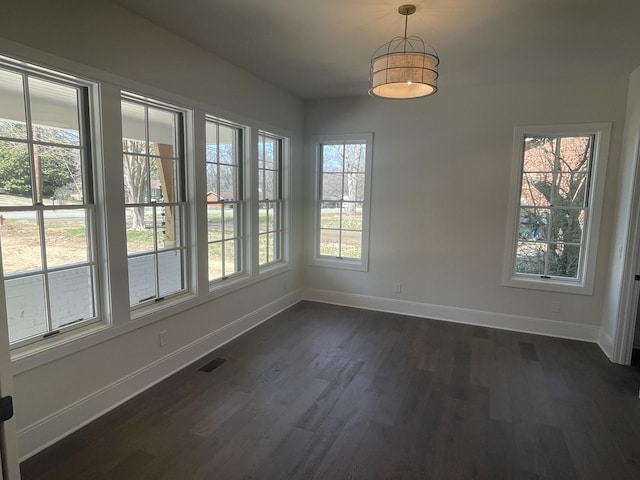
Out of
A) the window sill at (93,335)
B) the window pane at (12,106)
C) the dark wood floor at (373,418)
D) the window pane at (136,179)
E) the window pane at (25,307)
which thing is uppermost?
the window pane at (12,106)

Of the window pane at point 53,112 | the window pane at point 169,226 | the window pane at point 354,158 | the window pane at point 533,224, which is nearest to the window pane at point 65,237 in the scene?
the window pane at point 53,112

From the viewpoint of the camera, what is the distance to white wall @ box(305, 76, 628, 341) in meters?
3.93

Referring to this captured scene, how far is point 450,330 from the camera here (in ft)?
14.1

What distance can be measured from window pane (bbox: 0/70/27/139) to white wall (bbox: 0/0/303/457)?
0.17 meters

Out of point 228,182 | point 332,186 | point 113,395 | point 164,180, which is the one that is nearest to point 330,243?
point 332,186

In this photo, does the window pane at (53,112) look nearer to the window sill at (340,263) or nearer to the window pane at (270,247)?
the window pane at (270,247)

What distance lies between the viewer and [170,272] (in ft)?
10.5

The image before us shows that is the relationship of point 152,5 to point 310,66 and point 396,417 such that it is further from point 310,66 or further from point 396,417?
point 396,417

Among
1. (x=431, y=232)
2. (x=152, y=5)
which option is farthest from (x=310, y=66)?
(x=431, y=232)

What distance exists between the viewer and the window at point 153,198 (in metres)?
2.78

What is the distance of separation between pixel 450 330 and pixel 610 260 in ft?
5.81

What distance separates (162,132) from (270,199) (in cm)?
178

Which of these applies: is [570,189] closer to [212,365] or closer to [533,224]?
[533,224]

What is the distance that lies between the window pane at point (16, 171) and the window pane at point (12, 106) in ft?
0.22
